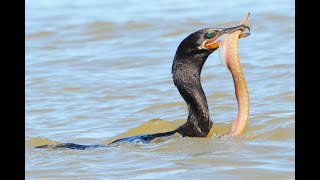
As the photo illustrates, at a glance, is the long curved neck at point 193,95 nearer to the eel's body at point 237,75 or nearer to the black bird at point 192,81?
the black bird at point 192,81

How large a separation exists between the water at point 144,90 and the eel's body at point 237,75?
117 millimetres

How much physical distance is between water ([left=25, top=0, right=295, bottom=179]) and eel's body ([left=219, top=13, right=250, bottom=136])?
0.39 feet

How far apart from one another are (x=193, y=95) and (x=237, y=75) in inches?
15.7

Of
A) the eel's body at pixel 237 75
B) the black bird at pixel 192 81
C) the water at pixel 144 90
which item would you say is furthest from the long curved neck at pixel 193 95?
the eel's body at pixel 237 75

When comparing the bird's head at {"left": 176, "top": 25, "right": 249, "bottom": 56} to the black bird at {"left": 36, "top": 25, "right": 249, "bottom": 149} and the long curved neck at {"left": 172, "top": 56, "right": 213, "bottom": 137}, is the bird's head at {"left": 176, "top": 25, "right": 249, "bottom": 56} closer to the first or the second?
the black bird at {"left": 36, "top": 25, "right": 249, "bottom": 149}

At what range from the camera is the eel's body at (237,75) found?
23.0ft

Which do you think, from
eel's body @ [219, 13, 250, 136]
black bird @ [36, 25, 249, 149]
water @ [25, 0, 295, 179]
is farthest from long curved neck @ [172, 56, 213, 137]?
eel's body @ [219, 13, 250, 136]

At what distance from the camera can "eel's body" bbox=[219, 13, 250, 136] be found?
7.02 m

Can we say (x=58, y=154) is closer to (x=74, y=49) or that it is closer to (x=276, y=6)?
(x=74, y=49)

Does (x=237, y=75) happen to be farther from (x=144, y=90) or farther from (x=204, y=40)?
(x=144, y=90)

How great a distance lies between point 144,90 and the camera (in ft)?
34.7

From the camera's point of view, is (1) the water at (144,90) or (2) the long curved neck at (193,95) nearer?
(1) the water at (144,90)

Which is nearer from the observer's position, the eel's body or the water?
the water

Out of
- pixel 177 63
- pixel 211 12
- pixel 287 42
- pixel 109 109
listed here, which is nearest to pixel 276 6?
pixel 211 12
